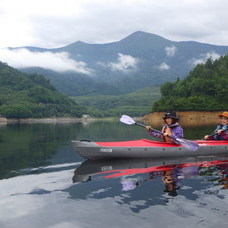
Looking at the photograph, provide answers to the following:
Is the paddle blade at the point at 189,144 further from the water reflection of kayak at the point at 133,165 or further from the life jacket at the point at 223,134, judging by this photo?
the life jacket at the point at 223,134

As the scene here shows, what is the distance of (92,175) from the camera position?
14406 millimetres

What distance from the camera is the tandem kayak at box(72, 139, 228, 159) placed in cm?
1755

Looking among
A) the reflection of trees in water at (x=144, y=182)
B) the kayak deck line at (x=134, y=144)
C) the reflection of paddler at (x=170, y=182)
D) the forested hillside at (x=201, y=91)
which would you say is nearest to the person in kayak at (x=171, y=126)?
the kayak deck line at (x=134, y=144)

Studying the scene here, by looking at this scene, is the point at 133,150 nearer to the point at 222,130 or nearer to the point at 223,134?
the point at 222,130

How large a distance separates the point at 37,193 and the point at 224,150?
1242 centimetres

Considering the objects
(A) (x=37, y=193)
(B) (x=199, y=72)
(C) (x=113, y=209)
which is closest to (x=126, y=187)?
(C) (x=113, y=209)

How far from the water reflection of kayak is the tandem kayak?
0.32 m

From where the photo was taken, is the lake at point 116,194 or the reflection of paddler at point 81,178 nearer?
the lake at point 116,194

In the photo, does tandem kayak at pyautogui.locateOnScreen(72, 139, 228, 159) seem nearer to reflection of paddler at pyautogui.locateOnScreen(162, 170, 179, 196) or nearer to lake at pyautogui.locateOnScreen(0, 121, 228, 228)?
lake at pyautogui.locateOnScreen(0, 121, 228, 228)

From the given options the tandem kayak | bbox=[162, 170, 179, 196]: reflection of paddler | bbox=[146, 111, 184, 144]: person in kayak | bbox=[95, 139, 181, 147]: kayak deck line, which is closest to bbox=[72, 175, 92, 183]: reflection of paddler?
bbox=[162, 170, 179, 196]: reflection of paddler

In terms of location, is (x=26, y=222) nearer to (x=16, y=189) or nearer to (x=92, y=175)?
(x=16, y=189)

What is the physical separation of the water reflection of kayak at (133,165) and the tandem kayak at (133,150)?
32 centimetres

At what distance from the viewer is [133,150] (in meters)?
18.1

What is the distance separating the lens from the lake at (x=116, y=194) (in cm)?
891
